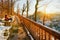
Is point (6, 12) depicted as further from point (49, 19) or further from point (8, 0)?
point (49, 19)

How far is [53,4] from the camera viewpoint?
6137mm

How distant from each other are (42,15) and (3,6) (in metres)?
5.34

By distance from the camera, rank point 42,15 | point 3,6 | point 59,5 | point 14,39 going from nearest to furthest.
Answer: point 14,39 → point 59,5 → point 42,15 → point 3,6

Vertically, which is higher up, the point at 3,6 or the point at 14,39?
the point at 3,6

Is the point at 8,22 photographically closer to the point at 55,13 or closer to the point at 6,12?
the point at 55,13

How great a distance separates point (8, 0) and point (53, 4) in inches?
268

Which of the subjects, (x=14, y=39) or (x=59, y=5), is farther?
(x=59, y=5)

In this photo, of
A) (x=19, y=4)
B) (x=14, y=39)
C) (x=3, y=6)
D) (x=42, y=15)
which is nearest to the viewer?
(x=14, y=39)

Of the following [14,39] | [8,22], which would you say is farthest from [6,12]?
[14,39]

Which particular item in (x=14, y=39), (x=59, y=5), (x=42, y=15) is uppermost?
(x=59, y=5)

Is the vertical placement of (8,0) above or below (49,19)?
above

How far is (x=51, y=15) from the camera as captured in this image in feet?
20.5

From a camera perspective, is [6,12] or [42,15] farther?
[6,12]

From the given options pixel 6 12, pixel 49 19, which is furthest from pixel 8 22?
pixel 6 12
